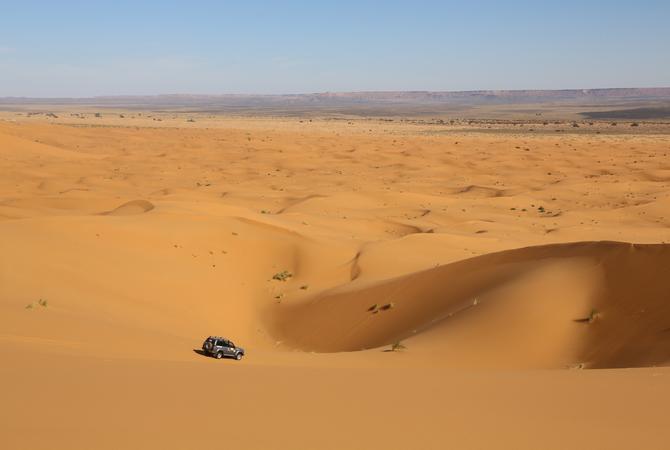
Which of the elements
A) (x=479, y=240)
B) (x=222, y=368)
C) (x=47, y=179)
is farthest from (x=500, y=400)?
(x=47, y=179)

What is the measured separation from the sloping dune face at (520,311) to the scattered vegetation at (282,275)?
2754mm

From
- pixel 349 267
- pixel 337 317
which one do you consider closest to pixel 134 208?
pixel 349 267

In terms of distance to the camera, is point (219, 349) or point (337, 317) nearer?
point (219, 349)

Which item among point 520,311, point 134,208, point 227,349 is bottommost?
point 134,208

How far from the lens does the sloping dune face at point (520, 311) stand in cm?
1309

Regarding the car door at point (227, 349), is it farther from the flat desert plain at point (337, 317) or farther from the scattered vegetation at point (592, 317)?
the scattered vegetation at point (592, 317)

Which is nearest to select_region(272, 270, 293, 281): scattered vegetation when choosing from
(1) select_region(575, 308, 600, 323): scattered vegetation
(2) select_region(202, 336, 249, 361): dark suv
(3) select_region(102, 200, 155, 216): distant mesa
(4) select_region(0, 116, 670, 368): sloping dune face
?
(4) select_region(0, 116, 670, 368): sloping dune face

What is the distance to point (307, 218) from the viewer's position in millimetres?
32250

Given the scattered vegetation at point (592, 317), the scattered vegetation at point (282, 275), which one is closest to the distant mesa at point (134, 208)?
the scattered vegetation at point (282, 275)

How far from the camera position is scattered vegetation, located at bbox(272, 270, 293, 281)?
22.3 metres

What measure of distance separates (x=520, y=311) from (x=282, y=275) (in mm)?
9585

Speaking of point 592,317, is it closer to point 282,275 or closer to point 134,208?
point 282,275

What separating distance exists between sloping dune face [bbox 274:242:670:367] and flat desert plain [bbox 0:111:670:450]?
0.05 metres

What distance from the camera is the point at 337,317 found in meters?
18.4
